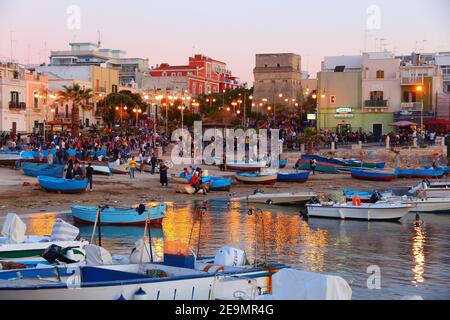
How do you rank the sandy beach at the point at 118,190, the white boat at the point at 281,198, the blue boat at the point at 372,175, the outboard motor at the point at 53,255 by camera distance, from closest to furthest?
the outboard motor at the point at 53,255 < the sandy beach at the point at 118,190 < the white boat at the point at 281,198 < the blue boat at the point at 372,175

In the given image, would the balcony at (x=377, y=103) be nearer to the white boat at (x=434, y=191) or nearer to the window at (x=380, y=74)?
the window at (x=380, y=74)

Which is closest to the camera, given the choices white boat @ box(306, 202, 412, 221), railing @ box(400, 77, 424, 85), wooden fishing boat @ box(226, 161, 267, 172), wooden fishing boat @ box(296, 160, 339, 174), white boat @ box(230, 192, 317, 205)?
white boat @ box(306, 202, 412, 221)

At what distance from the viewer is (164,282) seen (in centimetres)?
1449

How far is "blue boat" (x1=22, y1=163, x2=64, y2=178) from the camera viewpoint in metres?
41.8

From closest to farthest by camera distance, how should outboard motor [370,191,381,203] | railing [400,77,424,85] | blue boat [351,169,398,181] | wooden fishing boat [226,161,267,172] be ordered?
outboard motor [370,191,381,203]
blue boat [351,169,398,181]
wooden fishing boat [226,161,267,172]
railing [400,77,424,85]

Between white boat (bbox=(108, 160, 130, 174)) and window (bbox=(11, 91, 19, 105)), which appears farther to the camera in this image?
window (bbox=(11, 91, 19, 105))

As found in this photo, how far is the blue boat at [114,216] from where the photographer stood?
29.5 metres

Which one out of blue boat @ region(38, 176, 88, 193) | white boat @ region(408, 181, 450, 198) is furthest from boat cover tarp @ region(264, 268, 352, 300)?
white boat @ region(408, 181, 450, 198)

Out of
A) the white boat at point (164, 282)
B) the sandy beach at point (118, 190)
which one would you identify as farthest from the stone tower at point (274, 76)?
the white boat at point (164, 282)

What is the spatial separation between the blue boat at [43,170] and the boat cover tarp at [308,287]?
2947 cm

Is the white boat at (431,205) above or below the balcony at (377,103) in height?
below

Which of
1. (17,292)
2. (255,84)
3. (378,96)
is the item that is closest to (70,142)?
(378,96)

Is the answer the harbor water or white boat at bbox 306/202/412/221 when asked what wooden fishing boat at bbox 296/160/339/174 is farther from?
white boat at bbox 306/202/412/221

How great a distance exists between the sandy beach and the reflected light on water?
1077 centimetres
